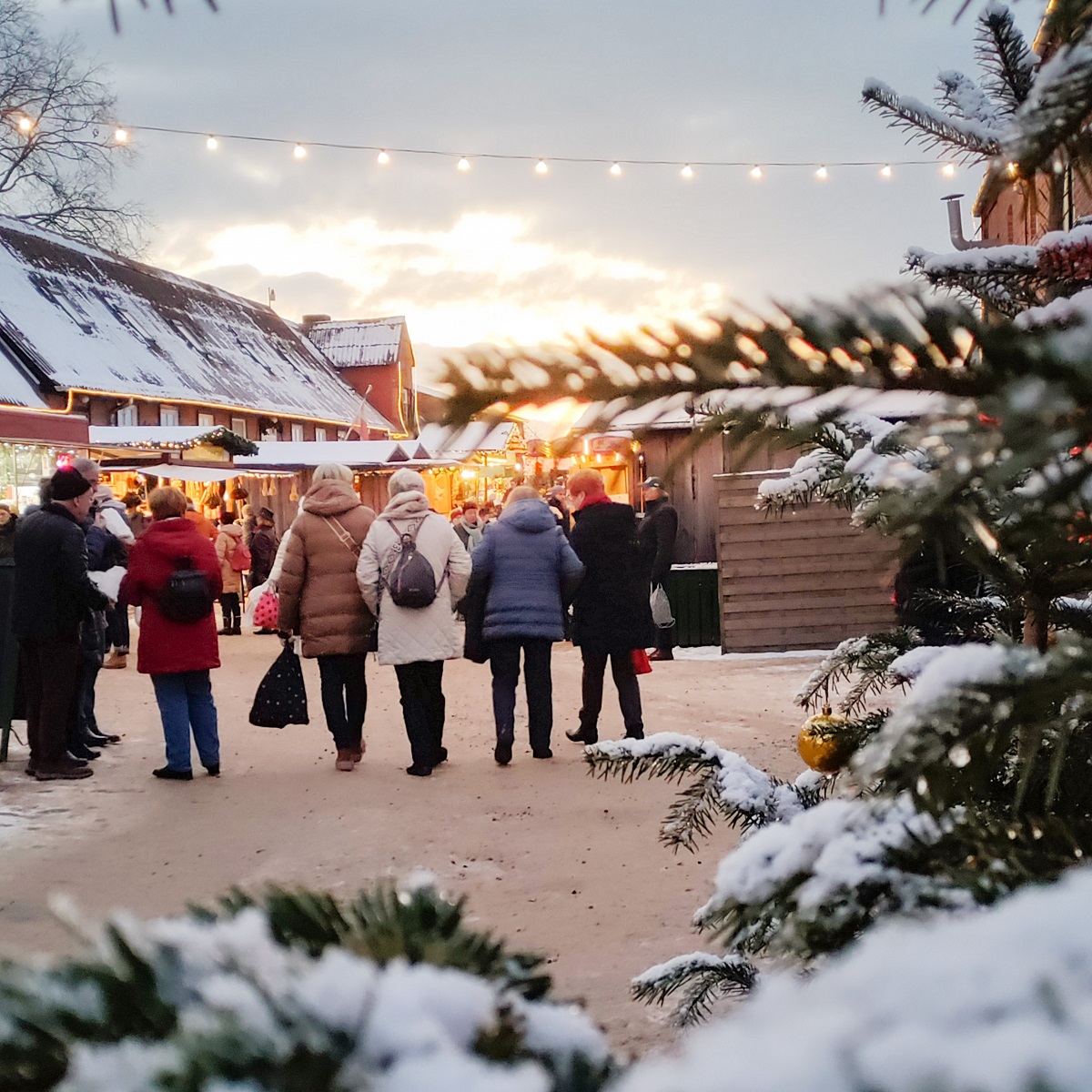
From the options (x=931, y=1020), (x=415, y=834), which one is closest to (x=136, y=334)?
(x=415, y=834)

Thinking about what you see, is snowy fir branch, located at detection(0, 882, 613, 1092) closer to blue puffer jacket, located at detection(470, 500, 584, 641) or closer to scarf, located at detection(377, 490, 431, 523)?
scarf, located at detection(377, 490, 431, 523)

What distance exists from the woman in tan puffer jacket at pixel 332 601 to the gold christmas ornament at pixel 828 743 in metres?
4.41

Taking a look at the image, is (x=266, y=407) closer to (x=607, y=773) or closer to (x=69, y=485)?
(x=69, y=485)

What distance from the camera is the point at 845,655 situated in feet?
8.28

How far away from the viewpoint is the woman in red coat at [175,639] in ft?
20.9

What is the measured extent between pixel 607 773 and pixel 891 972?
57.8 inches

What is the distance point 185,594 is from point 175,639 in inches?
12.0

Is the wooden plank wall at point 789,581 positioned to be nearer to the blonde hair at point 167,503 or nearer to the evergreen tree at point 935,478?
the blonde hair at point 167,503

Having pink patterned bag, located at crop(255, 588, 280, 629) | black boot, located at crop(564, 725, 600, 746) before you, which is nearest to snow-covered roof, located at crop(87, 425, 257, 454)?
pink patterned bag, located at crop(255, 588, 280, 629)

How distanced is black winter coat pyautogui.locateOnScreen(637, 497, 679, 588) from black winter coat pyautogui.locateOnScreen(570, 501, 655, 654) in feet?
9.15

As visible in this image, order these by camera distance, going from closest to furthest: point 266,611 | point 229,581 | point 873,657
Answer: point 873,657
point 266,611
point 229,581

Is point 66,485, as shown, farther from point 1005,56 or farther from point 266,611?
point 1005,56

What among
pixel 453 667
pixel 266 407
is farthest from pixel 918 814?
pixel 266 407

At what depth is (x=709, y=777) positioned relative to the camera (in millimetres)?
1660
